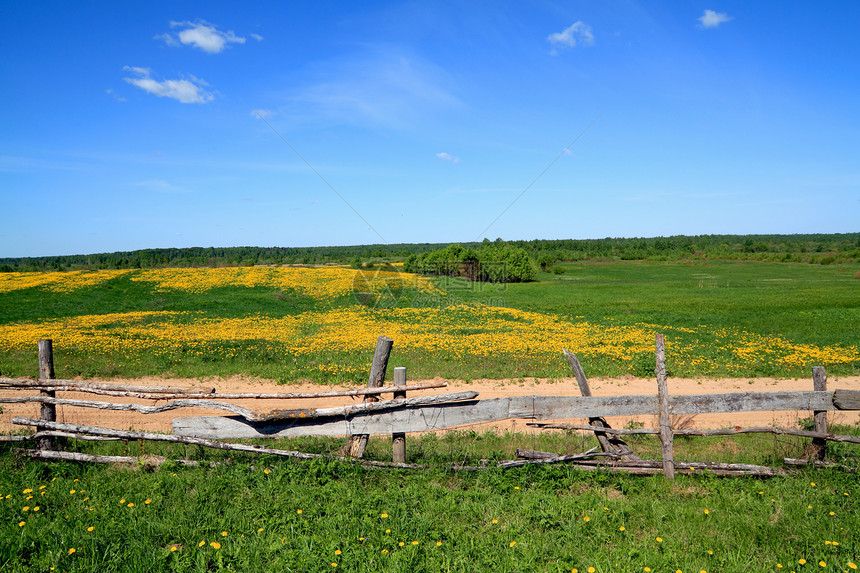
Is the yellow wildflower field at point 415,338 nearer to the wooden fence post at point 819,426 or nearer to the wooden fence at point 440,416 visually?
the wooden fence at point 440,416

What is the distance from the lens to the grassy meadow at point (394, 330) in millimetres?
15438

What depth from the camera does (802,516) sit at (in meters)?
5.03

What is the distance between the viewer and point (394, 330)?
2352cm

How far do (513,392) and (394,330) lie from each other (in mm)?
11654

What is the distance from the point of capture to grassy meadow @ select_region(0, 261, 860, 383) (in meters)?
15.4

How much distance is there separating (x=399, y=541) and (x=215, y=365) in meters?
12.8

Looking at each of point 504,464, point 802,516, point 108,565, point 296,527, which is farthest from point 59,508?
point 802,516

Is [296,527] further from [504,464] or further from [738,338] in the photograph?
[738,338]

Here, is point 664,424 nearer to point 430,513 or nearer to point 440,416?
point 440,416

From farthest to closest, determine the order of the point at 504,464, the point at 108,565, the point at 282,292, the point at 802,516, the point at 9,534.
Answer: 1. the point at 282,292
2. the point at 504,464
3. the point at 802,516
4. the point at 9,534
5. the point at 108,565

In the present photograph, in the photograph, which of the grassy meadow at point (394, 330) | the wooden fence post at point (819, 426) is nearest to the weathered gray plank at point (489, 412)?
the wooden fence post at point (819, 426)

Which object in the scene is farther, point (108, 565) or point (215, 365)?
point (215, 365)

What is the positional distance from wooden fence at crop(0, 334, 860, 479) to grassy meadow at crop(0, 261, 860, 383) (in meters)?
7.54

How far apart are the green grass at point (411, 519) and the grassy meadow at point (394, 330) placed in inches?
323
